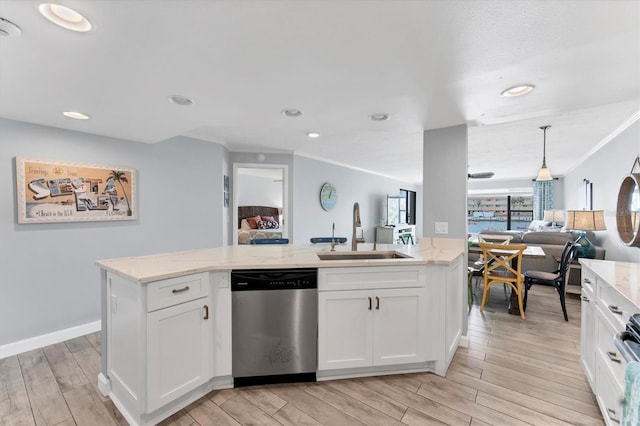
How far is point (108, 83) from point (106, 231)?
1.90m

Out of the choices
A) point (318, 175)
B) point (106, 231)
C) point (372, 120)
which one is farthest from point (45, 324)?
point (318, 175)

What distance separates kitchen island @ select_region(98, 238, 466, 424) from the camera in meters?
1.63

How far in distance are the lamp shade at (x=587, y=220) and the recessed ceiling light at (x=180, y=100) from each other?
507cm

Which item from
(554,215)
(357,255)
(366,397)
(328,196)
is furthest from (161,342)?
(554,215)

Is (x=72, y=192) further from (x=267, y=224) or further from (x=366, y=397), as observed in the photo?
(x=267, y=224)

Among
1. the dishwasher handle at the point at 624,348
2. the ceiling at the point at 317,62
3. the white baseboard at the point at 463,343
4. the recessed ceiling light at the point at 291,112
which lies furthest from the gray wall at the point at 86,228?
the dishwasher handle at the point at 624,348

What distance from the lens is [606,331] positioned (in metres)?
1.54

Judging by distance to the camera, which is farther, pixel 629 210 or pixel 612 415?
pixel 629 210

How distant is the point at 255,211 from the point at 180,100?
Answer: 559 centimetres

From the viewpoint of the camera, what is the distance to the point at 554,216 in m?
7.36

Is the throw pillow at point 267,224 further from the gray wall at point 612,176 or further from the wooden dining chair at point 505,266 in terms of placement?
the gray wall at point 612,176

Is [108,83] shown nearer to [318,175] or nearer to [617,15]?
[617,15]

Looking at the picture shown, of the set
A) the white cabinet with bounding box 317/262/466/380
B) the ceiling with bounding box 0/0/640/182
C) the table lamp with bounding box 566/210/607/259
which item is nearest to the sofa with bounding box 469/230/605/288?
the table lamp with bounding box 566/210/607/259

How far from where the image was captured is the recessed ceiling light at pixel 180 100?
2018 millimetres
